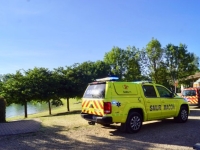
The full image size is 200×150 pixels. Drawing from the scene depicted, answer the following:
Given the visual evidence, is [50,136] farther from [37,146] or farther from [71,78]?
[71,78]

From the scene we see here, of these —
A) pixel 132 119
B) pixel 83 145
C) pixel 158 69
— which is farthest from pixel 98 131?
pixel 158 69

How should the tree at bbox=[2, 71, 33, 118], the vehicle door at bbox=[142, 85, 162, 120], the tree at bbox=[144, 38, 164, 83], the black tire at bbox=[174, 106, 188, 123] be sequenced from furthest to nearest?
the tree at bbox=[144, 38, 164, 83] → the tree at bbox=[2, 71, 33, 118] → the black tire at bbox=[174, 106, 188, 123] → the vehicle door at bbox=[142, 85, 162, 120]

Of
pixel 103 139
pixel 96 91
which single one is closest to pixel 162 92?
pixel 96 91

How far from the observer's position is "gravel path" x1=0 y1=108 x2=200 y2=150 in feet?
20.0

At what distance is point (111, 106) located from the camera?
7234mm

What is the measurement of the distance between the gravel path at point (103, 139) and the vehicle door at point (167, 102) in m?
1.05

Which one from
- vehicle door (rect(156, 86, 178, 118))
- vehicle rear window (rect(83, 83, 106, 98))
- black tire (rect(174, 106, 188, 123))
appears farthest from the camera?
black tire (rect(174, 106, 188, 123))

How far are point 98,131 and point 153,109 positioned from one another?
2.47 metres

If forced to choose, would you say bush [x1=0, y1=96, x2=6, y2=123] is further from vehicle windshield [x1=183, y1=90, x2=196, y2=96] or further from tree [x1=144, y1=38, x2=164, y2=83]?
tree [x1=144, y1=38, x2=164, y2=83]

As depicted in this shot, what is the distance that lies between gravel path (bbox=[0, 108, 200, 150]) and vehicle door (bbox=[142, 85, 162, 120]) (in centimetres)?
63

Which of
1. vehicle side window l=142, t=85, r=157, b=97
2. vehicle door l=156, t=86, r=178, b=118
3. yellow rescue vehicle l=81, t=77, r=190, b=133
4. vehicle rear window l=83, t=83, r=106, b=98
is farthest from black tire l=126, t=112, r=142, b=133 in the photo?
vehicle door l=156, t=86, r=178, b=118

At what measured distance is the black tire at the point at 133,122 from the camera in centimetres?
772

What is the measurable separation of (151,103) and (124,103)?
1.57 meters

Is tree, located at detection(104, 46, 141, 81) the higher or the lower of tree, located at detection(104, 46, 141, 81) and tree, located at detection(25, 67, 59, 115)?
the higher
